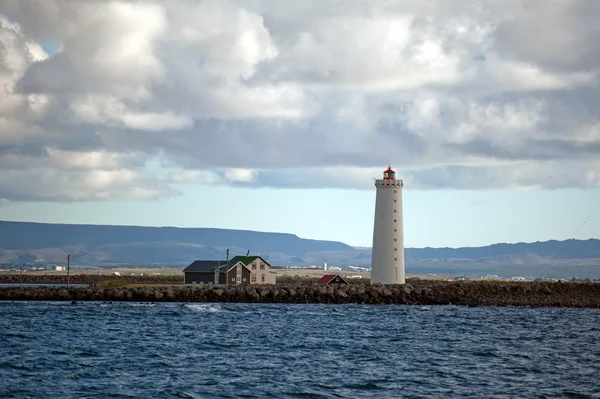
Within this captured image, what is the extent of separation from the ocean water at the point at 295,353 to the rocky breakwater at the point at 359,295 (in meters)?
9.28

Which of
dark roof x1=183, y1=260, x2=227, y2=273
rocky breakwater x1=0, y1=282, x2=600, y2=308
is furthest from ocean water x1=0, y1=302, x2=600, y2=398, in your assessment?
dark roof x1=183, y1=260, x2=227, y2=273

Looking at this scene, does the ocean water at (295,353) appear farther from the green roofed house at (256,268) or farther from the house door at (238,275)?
the green roofed house at (256,268)

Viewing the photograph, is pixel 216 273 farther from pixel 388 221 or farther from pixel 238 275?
pixel 388 221

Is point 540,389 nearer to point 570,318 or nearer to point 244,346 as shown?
point 244,346

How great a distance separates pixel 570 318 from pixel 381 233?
2074 cm

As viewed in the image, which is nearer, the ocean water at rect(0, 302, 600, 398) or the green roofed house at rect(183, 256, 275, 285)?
the ocean water at rect(0, 302, 600, 398)

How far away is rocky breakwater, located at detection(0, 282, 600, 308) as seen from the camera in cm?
7725

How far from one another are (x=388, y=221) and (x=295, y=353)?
123 feet

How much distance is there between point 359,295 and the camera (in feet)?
256

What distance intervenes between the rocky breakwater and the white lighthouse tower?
2.83 m

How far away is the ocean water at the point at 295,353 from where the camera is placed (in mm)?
32938

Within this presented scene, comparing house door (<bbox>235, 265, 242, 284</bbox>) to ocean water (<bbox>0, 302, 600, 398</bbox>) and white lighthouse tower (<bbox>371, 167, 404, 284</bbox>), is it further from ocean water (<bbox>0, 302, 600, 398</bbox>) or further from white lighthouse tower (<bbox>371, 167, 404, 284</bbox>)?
ocean water (<bbox>0, 302, 600, 398</bbox>)

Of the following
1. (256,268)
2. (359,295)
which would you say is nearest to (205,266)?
(256,268)

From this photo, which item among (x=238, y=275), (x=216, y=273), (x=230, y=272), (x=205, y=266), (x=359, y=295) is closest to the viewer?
(x=359, y=295)
